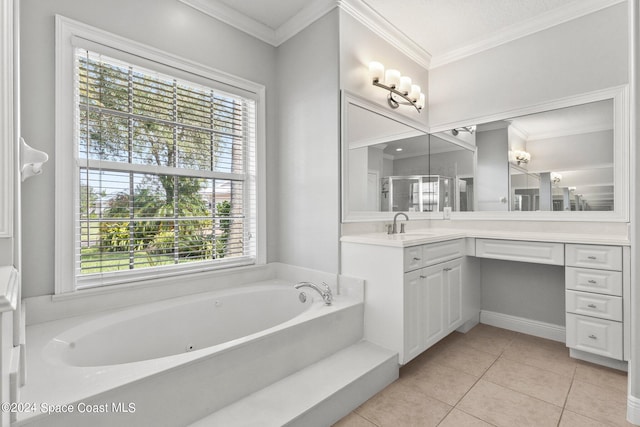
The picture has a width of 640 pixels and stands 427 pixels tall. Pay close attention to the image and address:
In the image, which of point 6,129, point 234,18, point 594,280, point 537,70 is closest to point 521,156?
point 537,70

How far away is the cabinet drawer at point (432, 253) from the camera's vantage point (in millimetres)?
2040

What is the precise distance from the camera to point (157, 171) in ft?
7.16

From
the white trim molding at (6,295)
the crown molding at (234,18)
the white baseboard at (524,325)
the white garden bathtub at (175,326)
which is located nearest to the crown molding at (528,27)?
the crown molding at (234,18)

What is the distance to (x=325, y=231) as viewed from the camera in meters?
2.45

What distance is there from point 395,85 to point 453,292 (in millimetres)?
1769

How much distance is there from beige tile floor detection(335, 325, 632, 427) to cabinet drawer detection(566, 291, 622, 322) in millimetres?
397

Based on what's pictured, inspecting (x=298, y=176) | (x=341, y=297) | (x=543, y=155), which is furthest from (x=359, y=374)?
(x=543, y=155)

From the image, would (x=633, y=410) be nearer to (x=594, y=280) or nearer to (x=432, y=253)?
(x=594, y=280)

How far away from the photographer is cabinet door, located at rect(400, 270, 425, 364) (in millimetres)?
2020

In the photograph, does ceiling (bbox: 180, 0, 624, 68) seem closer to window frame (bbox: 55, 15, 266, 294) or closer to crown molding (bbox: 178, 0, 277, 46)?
crown molding (bbox: 178, 0, 277, 46)

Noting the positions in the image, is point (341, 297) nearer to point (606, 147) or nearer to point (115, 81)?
point (115, 81)

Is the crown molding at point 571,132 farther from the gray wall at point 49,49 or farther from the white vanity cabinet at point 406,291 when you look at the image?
the gray wall at point 49,49

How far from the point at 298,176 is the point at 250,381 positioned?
1.59 metres

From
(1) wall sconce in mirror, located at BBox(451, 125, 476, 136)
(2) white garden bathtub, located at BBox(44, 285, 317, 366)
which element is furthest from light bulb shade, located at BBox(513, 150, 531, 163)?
(2) white garden bathtub, located at BBox(44, 285, 317, 366)
